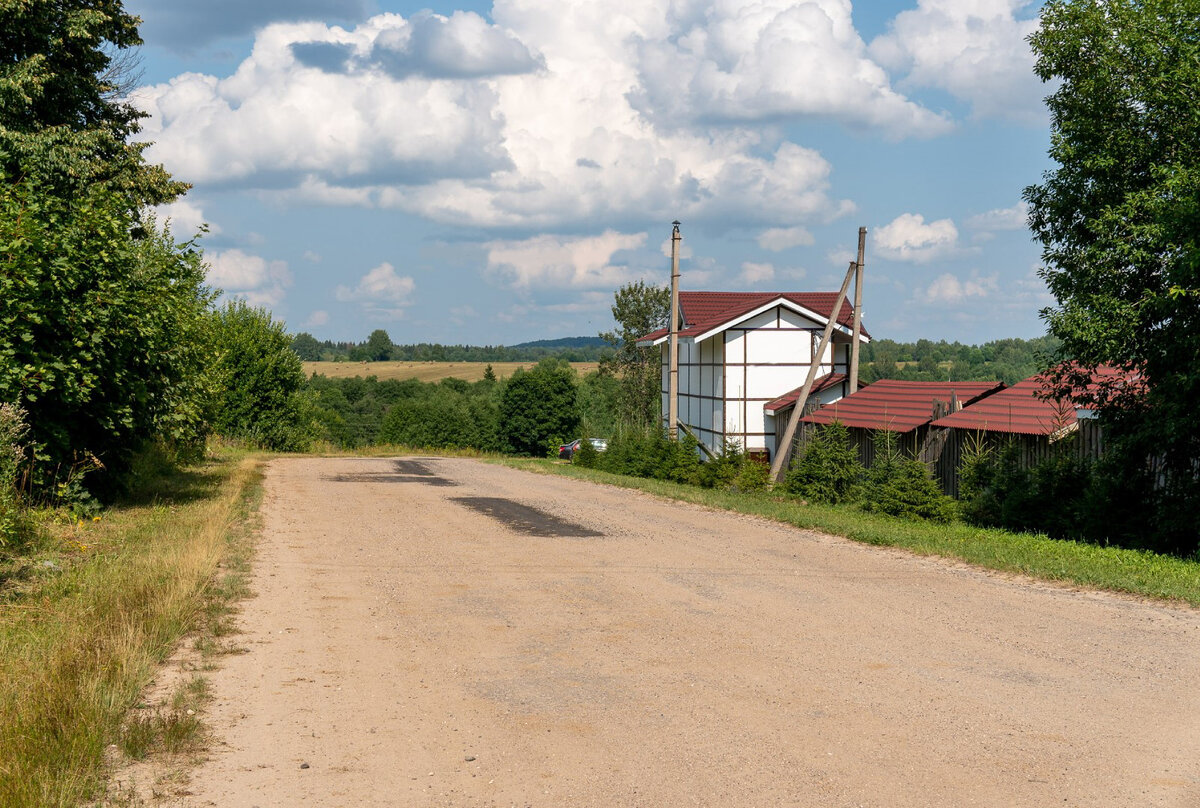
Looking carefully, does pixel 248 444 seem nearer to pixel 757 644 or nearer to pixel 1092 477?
pixel 1092 477

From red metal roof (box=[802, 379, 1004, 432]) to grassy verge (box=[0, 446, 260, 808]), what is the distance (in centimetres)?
1619

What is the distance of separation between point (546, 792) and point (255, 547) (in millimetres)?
8357

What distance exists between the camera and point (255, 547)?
40.5 feet

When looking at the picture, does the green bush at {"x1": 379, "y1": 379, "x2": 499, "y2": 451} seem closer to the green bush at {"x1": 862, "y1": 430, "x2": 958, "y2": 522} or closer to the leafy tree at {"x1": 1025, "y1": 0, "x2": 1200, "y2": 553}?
the green bush at {"x1": 862, "y1": 430, "x2": 958, "y2": 522}

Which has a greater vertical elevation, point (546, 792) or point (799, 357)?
point (799, 357)

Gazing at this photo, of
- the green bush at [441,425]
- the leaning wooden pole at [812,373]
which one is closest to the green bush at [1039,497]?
the leaning wooden pole at [812,373]

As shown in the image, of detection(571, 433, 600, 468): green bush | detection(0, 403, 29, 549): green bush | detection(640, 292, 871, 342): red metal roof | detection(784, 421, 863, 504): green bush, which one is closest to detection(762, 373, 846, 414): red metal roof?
detection(640, 292, 871, 342): red metal roof

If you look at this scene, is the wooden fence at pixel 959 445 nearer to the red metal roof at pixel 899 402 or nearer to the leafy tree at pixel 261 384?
the red metal roof at pixel 899 402

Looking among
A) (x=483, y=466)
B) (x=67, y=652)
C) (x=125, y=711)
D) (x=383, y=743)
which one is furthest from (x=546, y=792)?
(x=483, y=466)

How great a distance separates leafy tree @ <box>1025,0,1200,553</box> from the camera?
1510cm

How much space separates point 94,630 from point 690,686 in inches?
174

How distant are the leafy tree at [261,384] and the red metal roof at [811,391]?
71.6ft

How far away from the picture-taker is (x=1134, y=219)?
645 inches

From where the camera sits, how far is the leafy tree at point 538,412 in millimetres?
85500
